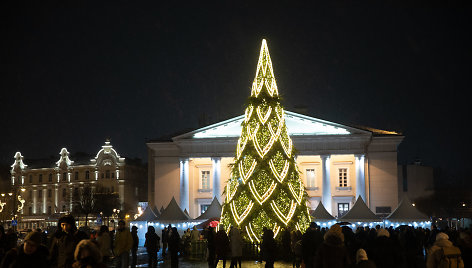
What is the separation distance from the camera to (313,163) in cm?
5500

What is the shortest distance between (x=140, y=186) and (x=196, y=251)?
215 feet

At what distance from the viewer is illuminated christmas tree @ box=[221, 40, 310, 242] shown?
22656 mm

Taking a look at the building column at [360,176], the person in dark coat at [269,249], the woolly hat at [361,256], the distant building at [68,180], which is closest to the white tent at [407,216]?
the building column at [360,176]

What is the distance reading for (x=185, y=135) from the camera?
5291cm

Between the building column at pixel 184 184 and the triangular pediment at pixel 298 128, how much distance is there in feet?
8.27

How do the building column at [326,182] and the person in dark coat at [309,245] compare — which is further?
the building column at [326,182]

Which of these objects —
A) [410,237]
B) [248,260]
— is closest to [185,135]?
[248,260]

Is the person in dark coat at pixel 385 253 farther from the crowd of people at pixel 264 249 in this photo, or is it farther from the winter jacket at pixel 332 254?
the winter jacket at pixel 332 254

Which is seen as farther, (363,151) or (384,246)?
(363,151)

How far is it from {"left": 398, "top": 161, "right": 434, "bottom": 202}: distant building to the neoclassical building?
1845cm

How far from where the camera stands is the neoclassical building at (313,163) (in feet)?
167

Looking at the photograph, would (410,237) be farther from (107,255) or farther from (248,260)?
(107,255)

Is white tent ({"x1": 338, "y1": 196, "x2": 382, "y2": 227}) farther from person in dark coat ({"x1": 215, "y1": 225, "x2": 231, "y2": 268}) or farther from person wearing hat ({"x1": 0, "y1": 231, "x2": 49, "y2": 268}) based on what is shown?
person wearing hat ({"x1": 0, "y1": 231, "x2": 49, "y2": 268})

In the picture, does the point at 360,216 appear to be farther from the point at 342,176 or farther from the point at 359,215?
the point at 342,176
